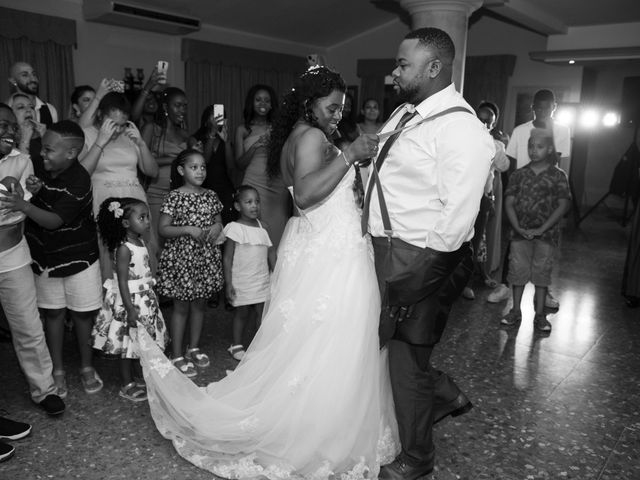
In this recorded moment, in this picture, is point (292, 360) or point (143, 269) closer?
point (292, 360)

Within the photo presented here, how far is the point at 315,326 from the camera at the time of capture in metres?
A: 2.09

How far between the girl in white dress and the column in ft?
10.3

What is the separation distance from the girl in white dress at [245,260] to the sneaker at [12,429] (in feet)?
3.61

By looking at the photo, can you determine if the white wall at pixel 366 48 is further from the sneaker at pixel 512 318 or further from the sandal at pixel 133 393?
the sandal at pixel 133 393

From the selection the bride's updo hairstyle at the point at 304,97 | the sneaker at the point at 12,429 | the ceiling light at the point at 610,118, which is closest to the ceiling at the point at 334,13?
the ceiling light at the point at 610,118

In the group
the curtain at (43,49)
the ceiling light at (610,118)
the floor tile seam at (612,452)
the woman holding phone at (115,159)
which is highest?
the curtain at (43,49)

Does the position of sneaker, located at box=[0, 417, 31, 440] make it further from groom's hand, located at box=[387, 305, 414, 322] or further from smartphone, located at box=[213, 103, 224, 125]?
smartphone, located at box=[213, 103, 224, 125]

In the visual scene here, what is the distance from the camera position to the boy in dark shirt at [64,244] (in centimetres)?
244

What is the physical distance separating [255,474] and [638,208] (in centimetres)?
361

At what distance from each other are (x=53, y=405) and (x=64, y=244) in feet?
2.29

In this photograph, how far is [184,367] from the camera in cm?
294

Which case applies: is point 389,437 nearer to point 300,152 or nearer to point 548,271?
point 300,152

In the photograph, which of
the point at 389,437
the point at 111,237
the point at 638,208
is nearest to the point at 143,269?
the point at 111,237

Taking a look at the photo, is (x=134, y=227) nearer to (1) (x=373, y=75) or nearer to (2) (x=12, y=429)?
(2) (x=12, y=429)
